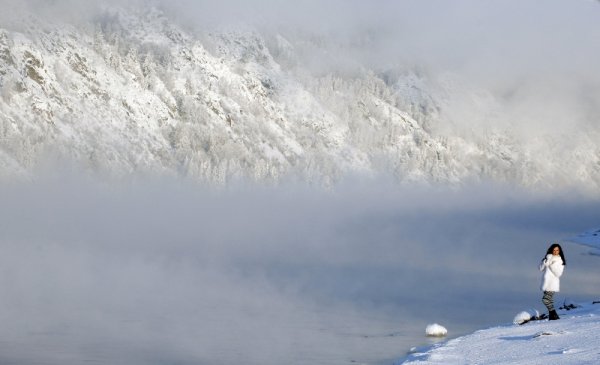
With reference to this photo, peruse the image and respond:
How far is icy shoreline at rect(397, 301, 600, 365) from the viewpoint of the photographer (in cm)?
2746

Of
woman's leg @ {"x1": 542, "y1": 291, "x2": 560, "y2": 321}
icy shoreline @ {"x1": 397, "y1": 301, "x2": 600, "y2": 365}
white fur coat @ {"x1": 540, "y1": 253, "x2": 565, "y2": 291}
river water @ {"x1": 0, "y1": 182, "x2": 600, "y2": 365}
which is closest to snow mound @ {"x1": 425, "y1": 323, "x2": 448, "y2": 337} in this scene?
river water @ {"x1": 0, "y1": 182, "x2": 600, "y2": 365}

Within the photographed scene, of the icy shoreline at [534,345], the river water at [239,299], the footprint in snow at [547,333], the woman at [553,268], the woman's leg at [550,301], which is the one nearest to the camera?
the icy shoreline at [534,345]

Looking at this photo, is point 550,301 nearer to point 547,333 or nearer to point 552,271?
point 552,271

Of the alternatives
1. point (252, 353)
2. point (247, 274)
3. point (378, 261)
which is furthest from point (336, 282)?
point (252, 353)

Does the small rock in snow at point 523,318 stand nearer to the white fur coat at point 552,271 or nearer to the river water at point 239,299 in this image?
the river water at point 239,299

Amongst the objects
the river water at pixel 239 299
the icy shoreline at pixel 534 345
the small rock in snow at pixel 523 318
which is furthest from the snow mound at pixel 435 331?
the icy shoreline at pixel 534 345

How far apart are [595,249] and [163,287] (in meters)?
139

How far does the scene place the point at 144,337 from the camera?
48094 millimetres

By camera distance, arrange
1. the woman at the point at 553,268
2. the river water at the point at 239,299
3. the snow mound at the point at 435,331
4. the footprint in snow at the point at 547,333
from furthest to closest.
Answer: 1. the snow mound at the point at 435,331
2. the river water at the point at 239,299
3. the woman at the point at 553,268
4. the footprint in snow at the point at 547,333

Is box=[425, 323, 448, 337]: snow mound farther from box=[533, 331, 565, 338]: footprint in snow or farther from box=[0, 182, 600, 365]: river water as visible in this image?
box=[533, 331, 565, 338]: footprint in snow

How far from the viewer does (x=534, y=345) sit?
30688 mm

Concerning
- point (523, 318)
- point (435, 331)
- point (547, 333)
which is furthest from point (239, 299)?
point (547, 333)

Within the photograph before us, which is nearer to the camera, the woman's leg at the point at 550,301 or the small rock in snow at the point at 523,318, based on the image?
the woman's leg at the point at 550,301

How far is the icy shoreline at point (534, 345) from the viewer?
90.1 feet
